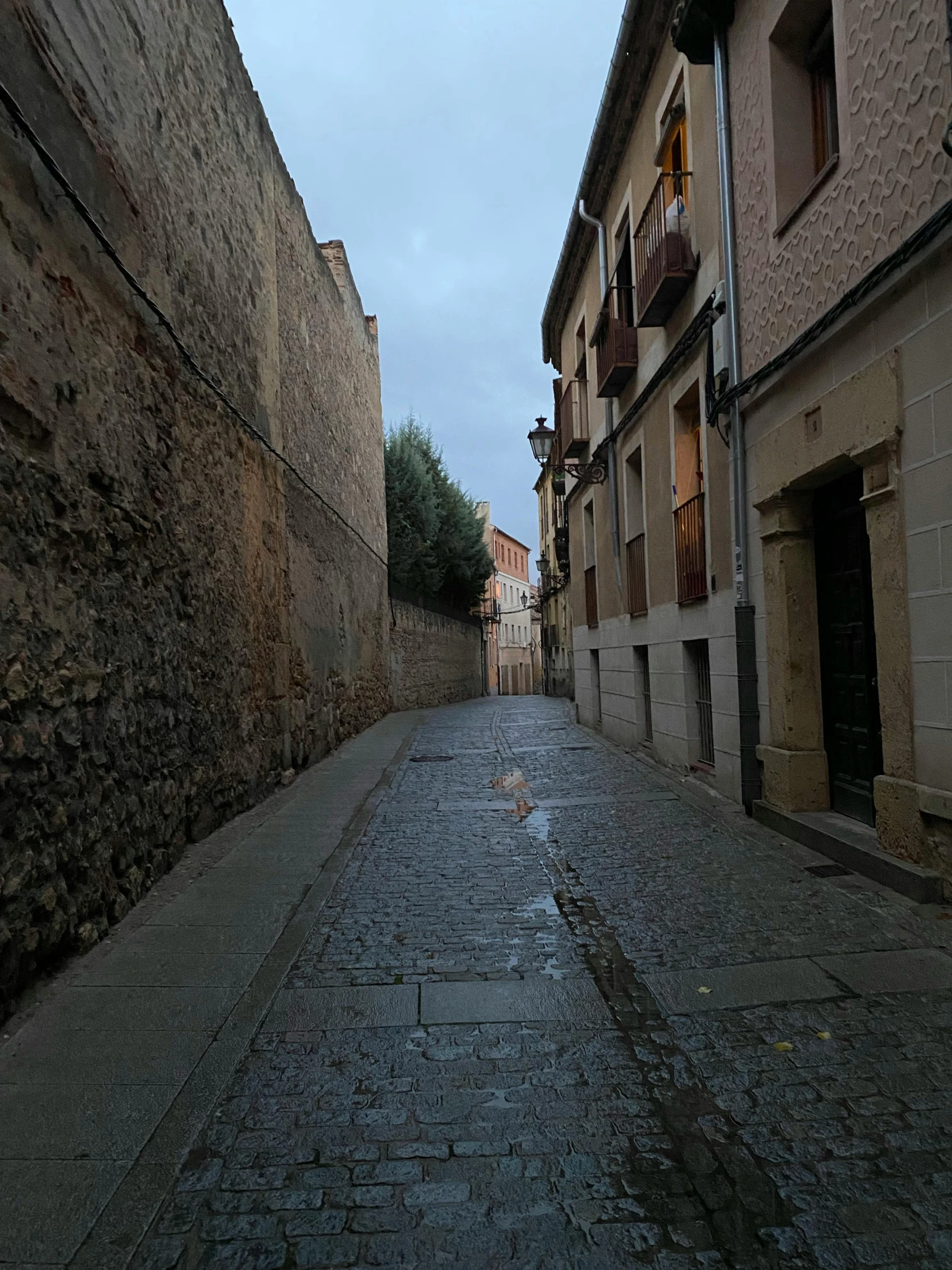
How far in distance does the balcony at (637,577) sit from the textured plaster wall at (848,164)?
13.3 ft

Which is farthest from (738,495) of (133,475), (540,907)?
(133,475)

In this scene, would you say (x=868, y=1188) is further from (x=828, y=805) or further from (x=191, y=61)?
(x=191, y=61)

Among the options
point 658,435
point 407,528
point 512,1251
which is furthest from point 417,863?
point 407,528

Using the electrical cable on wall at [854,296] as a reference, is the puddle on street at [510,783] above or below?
below

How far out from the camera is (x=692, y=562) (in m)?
8.39

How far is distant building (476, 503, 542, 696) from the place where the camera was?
46000mm

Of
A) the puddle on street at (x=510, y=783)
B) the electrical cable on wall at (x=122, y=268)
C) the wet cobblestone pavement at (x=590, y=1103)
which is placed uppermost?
the electrical cable on wall at (x=122, y=268)

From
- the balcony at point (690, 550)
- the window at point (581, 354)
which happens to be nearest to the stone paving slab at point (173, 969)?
the balcony at point (690, 550)

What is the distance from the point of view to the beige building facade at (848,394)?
4.32 meters

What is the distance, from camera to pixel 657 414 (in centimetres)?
959

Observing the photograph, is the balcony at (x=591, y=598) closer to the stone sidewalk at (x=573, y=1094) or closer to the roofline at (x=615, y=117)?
the roofline at (x=615, y=117)

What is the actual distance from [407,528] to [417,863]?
19.3 m

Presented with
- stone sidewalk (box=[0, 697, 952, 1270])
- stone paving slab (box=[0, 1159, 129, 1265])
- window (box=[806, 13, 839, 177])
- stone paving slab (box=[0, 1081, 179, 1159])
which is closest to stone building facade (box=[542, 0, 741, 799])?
window (box=[806, 13, 839, 177])

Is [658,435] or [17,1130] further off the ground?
[658,435]
